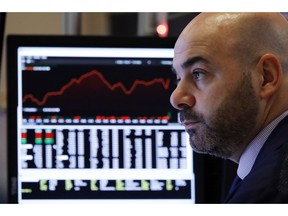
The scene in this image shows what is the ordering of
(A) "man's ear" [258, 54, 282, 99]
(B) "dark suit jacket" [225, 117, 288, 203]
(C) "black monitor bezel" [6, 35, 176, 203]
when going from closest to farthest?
(B) "dark suit jacket" [225, 117, 288, 203] < (A) "man's ear" [258, 54, 282, 99] < (C) "black monitor bezel" [6, 35, 176, 203]

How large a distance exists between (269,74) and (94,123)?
46cm

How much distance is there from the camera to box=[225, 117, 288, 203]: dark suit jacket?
884 mm

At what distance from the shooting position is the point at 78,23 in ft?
7.08

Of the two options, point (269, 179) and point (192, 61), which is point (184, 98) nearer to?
point (192, 61)

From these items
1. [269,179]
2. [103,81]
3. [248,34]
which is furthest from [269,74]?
[103,81]

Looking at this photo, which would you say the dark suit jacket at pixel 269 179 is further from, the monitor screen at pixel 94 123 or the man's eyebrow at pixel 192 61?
the monitor screen at pixel 94 123

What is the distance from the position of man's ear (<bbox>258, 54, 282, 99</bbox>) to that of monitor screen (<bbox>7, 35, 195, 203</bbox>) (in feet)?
1.16

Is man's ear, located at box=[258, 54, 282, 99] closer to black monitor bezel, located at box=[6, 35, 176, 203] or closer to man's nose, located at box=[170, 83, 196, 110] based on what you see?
man's nose, located at box=[170, 83, 196, 110]

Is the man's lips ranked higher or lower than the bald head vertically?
lower

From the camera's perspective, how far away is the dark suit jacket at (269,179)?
884 mm

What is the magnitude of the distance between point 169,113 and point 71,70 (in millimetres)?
245

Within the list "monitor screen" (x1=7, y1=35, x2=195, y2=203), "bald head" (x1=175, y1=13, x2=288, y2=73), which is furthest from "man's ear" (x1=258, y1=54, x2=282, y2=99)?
"monitor screen" (x1=7, y1=35, x2=195, y2=203)

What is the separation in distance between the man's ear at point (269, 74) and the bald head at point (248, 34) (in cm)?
1
